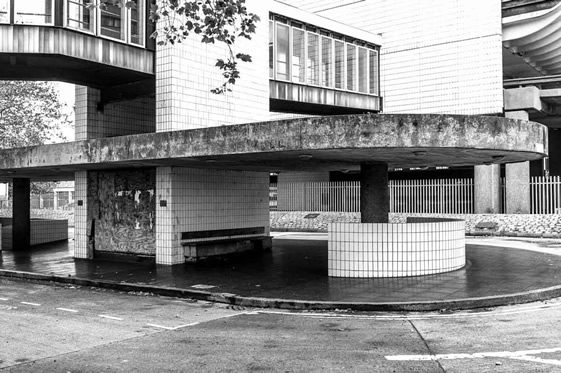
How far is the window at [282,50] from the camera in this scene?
23.8m

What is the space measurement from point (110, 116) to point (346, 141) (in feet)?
32.7

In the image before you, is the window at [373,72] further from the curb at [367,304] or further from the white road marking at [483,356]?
the white road marking at [483,356]

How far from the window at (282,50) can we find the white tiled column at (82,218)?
989 cm

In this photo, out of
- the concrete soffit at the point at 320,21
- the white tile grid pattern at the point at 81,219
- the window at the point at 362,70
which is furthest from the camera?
the window at the point at 362,70

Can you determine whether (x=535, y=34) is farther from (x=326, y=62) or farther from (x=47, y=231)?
(x=47, y=231)

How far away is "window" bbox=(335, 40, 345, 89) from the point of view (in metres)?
26.2

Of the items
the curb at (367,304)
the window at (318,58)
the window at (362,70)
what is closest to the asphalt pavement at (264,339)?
the curb at (367,304)

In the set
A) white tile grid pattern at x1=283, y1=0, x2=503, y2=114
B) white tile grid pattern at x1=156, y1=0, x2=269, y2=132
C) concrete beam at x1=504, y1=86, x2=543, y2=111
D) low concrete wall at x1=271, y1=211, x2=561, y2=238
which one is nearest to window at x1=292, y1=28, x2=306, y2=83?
white tile grid pattern at x1=156, y1=0, x2=269, y2=132

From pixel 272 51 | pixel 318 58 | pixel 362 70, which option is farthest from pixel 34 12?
pixel 362 70

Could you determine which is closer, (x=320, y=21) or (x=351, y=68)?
(x=320, y=21)

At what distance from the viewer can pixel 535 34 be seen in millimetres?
27344

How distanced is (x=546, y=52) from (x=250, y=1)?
18.5 m

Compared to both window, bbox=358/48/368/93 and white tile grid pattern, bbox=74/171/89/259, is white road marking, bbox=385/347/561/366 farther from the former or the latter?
window, bbox=358/48/368/93

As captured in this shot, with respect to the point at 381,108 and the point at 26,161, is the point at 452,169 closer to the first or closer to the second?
the point at 381,108
